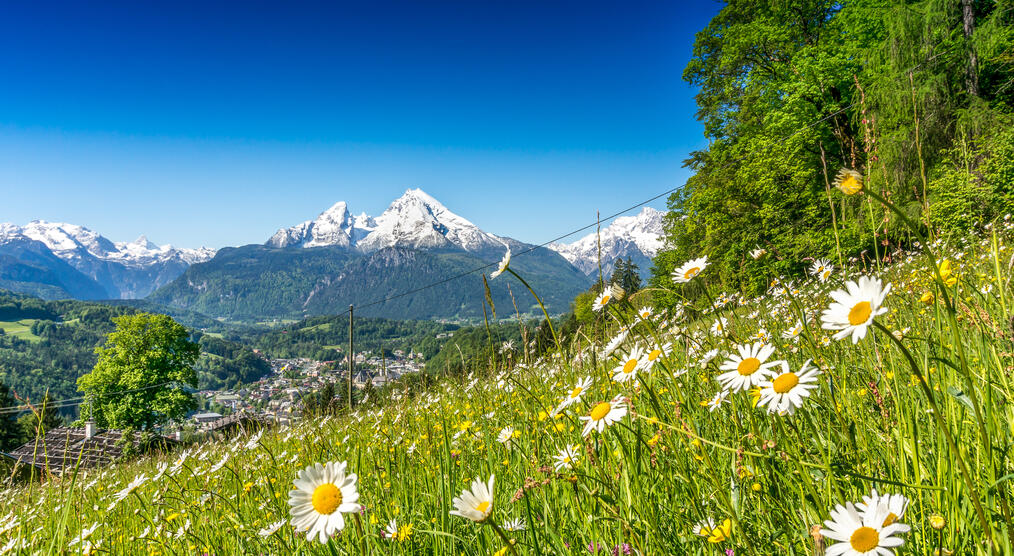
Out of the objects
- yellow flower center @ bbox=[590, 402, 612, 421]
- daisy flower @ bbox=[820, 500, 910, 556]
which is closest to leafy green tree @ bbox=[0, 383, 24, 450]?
yellow flower center @ bbox=[590, 402, 612, 421]

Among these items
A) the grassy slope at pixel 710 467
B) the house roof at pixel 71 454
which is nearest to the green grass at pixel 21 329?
the house roof at pixel 71 454

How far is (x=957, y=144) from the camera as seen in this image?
8781 mm

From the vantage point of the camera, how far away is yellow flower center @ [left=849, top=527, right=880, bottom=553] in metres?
0.68

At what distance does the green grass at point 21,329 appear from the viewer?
154625 millimetres

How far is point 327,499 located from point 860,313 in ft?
3.33

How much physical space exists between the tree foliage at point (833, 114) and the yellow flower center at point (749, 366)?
492 cm

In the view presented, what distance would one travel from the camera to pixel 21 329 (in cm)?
16225

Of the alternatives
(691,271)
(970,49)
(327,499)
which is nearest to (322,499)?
(327,499)

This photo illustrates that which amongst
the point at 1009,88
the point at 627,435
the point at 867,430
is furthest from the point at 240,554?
the point at 1009,88

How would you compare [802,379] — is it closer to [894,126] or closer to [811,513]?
[811,513]

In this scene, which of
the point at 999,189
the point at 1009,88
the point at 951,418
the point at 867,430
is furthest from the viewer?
the point at 1009,88

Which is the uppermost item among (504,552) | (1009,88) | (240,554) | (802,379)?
(1009,88)

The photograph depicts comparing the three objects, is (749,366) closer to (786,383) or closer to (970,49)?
(786,383)

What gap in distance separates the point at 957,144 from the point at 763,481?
444 inches
